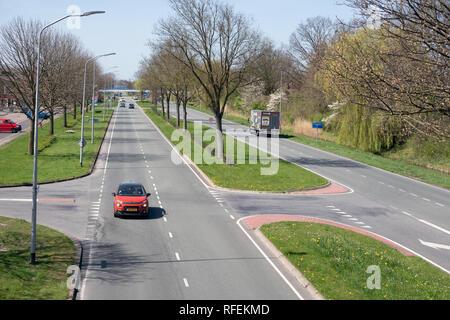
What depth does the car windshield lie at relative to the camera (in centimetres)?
2412

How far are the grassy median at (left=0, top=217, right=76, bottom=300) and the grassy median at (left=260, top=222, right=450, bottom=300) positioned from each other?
769cm

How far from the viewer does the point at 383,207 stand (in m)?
28.5

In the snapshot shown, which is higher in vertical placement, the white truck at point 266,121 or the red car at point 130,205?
the white truck at point 266,121

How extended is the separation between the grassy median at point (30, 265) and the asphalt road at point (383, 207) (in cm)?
1022

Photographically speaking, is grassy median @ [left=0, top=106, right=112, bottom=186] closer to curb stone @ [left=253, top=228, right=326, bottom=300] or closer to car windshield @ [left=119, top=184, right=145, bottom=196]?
car windshield @ [left=119, top=184, right=145, bottom=196]

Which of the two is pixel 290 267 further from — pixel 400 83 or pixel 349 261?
pixel 400 83

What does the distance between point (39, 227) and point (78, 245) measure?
3.05 meters

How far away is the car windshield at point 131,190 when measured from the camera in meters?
24.1

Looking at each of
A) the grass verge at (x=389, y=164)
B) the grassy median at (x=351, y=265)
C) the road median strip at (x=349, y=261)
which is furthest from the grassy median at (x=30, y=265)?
the grass verge at (x=389, y=164)

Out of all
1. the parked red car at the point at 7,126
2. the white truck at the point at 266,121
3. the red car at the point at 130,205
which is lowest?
the red car at the point at 130,205

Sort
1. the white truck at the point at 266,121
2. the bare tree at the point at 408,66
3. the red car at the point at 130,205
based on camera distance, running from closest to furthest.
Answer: the bare tree at the point at 408,66
the red car at the point at 130,205
the white truck at the point at 266,121

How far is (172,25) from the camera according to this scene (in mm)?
41281

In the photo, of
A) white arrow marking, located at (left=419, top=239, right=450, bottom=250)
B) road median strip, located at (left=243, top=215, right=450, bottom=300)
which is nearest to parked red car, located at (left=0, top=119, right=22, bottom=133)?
road median strip, located at (left=243, top=215, right=450, bottom=300)

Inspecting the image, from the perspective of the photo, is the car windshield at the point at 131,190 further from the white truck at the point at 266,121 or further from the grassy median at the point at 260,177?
the white truck at the point at 266,121
